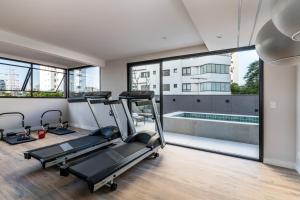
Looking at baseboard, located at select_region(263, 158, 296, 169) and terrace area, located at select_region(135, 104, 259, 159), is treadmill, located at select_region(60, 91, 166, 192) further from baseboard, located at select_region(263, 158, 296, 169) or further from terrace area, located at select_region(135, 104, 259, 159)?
baseboard, located at select_region(263, 158, 296, 169)

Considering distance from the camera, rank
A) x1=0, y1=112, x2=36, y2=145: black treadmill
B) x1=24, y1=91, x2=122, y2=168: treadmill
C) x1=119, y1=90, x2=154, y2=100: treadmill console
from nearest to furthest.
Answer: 1. x1=24, y1=91, x2=122, y2=168: treadmill
2. x1=119, y1=90, x2=154, y2=100: treadmill console
3. x1=0, y1=112, x2=36, y2=145: black treadmill

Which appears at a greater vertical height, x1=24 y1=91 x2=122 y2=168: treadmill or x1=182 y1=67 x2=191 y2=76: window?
x1=182 y1=67 x2=191 y2=76: window

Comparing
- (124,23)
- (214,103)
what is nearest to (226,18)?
(124,23)

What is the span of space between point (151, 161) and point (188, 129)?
2.35 metres

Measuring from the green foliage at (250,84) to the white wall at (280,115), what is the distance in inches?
26.5

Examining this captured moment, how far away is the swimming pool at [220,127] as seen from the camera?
425cm

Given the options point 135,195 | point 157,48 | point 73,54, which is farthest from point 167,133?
point 73,54

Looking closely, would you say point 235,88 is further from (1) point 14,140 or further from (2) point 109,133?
(1) point 14,140

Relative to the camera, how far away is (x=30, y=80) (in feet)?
18.2

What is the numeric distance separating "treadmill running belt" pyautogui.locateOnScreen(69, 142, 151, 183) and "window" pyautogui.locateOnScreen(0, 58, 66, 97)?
4.43 meters

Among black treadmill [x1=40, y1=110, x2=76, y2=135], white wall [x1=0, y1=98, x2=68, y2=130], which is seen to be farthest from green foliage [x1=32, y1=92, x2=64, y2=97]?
black treadmill [x1=40, y1=110, x2=76, y2=135]

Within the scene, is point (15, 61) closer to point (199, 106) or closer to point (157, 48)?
point (157, 48)

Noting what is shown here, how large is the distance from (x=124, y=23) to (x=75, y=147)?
259 centimetres

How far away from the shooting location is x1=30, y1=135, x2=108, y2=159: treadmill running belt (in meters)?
2.85
